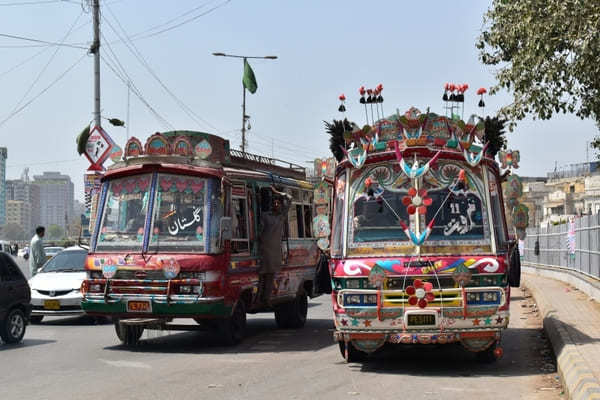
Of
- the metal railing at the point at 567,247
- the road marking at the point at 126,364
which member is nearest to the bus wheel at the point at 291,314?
the road marking at the point at 126,364

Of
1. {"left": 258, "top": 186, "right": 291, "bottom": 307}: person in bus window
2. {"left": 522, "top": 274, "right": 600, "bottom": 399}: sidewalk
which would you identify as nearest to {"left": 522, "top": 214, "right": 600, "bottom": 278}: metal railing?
{"left": 522, "top": 274, "right": 600, "bottom": 399}: sidewalk

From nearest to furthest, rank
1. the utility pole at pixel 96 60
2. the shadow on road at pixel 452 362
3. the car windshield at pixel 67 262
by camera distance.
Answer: the shadow on road at pixel 452 362 → the car windshield at pixel 67 262 → the utility pole at pixel 96 60

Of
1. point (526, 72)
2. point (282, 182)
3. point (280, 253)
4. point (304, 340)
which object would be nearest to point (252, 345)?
point (304, 340)

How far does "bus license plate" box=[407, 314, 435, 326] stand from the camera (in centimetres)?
1081

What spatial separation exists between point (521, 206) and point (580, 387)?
414 cm

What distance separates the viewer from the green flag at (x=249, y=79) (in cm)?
3784

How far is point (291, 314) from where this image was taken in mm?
17312

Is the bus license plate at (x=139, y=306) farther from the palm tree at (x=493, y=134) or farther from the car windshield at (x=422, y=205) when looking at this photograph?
the palm tree at (x=493, y=134)

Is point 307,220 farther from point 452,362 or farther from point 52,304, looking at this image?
point 452,362

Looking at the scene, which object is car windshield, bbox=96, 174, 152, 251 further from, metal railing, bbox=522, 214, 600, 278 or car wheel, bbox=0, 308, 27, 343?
metal railing, bbox=522, 214, 600, 278

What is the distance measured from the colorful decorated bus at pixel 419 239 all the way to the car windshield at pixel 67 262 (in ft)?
29.4

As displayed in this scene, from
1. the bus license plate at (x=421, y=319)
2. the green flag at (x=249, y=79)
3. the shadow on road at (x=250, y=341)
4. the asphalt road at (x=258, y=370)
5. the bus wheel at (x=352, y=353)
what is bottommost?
the shadow on road at (x=250, y=341)

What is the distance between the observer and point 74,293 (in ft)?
58.3

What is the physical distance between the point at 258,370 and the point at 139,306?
278 cm
